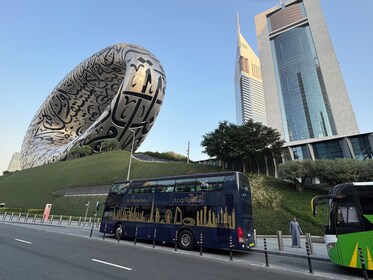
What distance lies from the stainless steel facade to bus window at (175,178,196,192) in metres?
24.5

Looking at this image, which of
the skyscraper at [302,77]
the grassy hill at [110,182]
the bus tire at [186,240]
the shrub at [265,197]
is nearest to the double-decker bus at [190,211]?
the bus tire at [186,240]

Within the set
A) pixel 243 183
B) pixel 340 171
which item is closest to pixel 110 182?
pixel 243 183

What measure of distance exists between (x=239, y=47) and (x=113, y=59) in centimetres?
12696

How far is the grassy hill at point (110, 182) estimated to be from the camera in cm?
1700

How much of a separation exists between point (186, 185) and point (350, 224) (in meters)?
6.95

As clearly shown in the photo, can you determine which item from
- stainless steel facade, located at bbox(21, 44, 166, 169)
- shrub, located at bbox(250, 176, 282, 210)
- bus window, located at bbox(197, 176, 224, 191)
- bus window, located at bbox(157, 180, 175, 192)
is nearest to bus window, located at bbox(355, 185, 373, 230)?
bus window, located at bbox(197, 176, 224, 191)

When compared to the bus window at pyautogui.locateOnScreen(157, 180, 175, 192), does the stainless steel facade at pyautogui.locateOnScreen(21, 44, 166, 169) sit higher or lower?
higher

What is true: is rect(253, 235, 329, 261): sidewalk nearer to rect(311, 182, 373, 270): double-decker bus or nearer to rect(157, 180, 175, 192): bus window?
rect(311, 182, 373, 270): double-decker bus

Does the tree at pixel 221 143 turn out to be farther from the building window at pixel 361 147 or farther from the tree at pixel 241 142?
the building window at pixel 361 147

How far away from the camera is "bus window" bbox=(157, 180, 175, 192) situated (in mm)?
11959

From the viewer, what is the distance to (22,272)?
5512 millimetres

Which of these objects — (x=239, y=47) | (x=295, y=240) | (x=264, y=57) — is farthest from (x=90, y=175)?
(x=239, y=47)

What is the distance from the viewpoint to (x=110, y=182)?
29.1 metres

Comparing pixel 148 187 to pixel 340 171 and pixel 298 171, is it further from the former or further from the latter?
pixel 340 171
